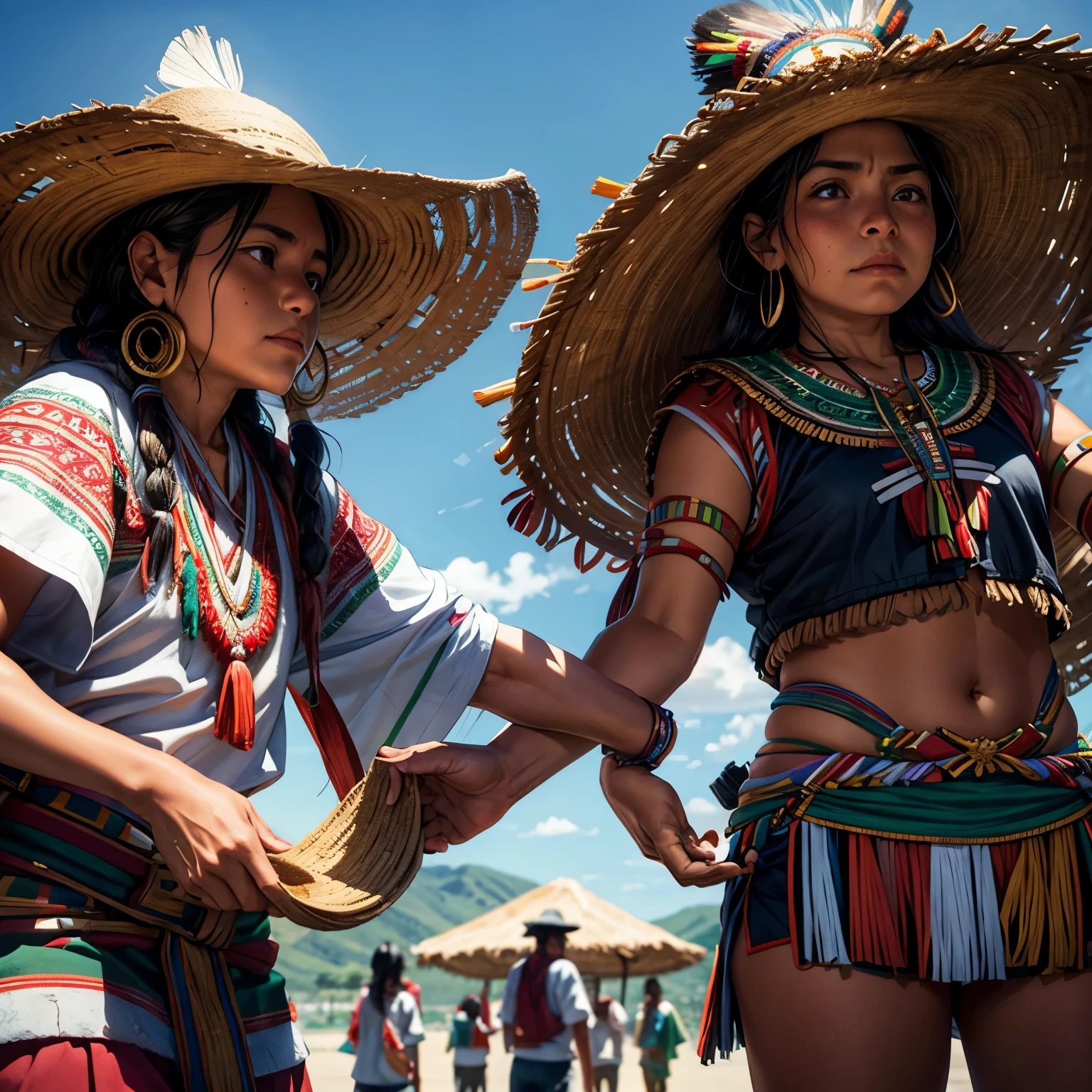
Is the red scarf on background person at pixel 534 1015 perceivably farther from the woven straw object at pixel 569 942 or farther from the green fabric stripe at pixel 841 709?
the green fabric stripe at pixel 841 709

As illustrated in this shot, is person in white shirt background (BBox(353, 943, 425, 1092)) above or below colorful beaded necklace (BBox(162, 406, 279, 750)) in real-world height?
below

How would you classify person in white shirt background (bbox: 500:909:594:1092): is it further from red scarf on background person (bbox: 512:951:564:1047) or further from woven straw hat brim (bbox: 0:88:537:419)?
woven straw hat brim (bbox: 0:88:537:419)

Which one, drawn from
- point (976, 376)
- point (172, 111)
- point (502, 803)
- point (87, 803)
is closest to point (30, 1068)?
point (87, 803)

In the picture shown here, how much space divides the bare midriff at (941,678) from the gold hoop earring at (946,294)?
2.32ft

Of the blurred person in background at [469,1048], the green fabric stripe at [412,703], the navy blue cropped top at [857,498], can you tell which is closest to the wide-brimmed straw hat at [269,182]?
the navy blue cropped top at [857,498]

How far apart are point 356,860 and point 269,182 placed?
3.92 feet

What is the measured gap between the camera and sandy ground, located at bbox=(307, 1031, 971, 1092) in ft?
57.8

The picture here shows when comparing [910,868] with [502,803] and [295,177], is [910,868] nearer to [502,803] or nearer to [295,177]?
[502,803]

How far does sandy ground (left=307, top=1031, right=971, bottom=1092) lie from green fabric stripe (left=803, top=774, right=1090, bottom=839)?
13780 millimetres

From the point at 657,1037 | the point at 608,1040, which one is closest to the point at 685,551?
the point at 608,1040

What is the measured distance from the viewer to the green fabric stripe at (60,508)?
69.6 inches

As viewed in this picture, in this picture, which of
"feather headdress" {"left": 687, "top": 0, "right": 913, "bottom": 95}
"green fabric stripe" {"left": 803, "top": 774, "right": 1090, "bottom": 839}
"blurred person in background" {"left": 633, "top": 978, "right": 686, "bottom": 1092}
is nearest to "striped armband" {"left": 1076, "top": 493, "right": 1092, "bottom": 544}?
"green fabric stripe" {"left": 803, "top": 774, "right": 1090, "bottom": 839}

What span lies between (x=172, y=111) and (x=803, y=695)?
1540mm

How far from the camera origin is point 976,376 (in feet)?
8.33
